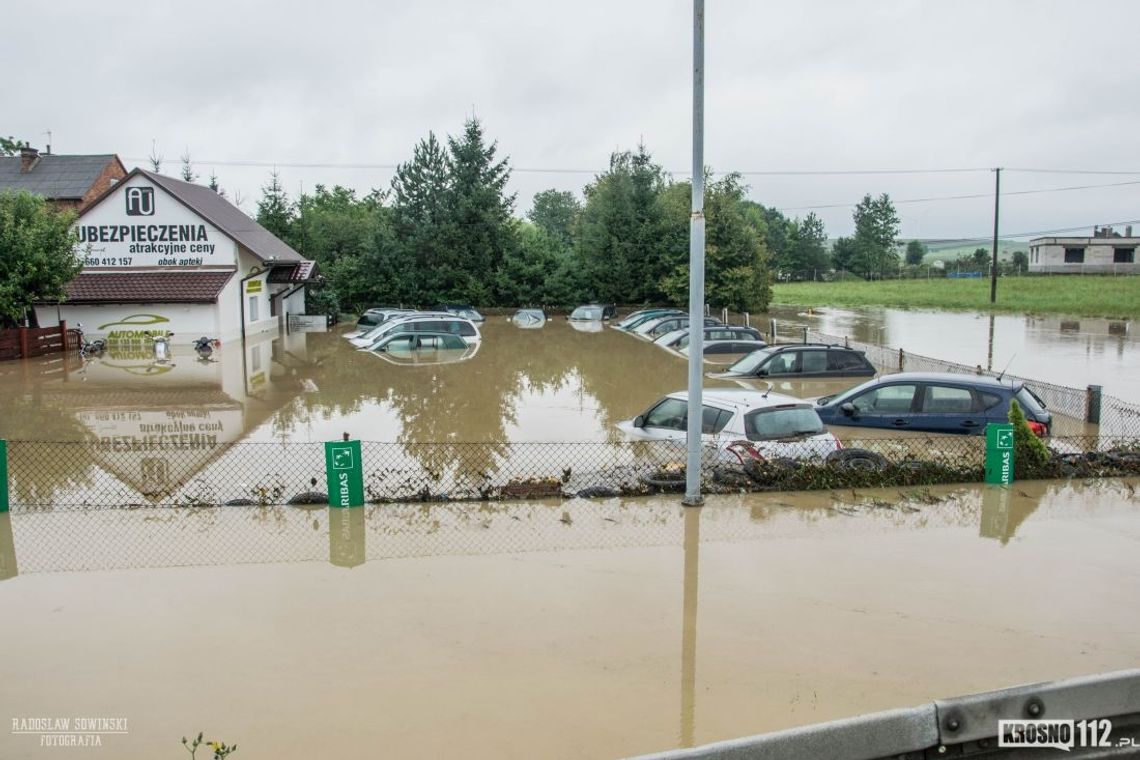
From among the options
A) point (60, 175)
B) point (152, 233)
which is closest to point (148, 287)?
point (152, 233)

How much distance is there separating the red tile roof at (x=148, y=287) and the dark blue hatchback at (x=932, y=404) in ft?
84.3

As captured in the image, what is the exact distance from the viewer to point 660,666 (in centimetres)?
697

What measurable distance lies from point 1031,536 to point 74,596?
1000cm

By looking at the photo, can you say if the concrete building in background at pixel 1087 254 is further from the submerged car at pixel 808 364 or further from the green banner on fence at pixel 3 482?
the green banner on fence at pixel 3 482

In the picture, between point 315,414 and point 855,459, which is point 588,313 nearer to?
point 315,414

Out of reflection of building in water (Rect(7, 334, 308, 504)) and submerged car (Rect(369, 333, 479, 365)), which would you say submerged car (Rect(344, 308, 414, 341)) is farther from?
submerged car (Rect(369, 333, 479, 365))

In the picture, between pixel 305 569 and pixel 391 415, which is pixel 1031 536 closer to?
pixel 305 569

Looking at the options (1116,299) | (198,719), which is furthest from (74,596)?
(1116,299)

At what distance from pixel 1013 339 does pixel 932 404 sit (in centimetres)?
2688

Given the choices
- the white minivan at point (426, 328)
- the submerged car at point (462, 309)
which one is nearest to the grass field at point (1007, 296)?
the submerged car at point (462, 309)

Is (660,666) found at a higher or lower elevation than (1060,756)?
lower

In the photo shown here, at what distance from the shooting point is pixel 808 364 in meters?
22.5

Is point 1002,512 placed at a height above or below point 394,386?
below

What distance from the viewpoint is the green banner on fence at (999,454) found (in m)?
12.2
